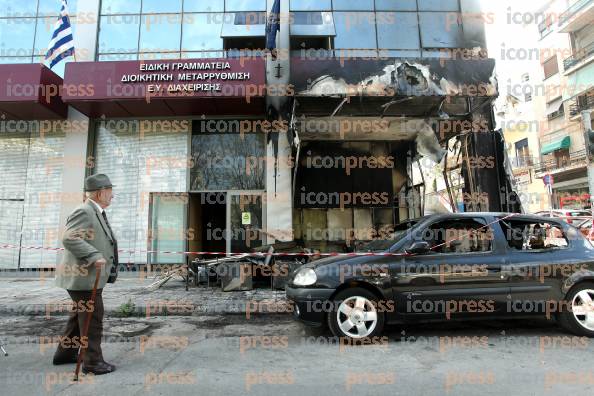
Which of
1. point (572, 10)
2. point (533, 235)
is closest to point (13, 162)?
point (533, 235)

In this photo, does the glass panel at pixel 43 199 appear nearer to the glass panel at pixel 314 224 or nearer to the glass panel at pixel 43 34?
the glass panel at pixel 43 34

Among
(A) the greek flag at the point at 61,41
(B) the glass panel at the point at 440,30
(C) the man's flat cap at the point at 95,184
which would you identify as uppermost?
(B) the glass panel at the point at 440,30

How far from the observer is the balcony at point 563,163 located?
28.9 meters

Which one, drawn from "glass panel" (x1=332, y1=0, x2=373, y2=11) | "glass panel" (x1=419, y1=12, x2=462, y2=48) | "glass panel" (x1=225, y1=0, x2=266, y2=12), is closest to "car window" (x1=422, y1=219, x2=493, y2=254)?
"glass panel" (x1=419, y1=12, x2=462, y2=48)

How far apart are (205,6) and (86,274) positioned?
1037cm

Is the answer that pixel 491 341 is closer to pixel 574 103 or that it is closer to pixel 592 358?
pixel 592 358

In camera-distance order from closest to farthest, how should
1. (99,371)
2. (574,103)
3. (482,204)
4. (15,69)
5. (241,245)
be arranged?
(99,371) → (15,69) → (482,204) → (241,245) → (574,103)

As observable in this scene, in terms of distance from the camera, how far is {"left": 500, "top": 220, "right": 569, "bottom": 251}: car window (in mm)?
5634

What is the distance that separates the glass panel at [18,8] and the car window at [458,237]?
43.4ft

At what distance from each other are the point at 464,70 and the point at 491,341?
654 centimetres

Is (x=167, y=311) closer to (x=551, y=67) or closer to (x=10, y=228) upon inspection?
(x=10, y=228)

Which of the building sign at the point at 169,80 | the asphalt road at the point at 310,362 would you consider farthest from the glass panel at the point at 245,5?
the asphalt road at the point at 310,362

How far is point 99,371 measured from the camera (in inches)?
159

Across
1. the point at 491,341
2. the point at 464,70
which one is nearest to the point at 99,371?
the point at 491,341
